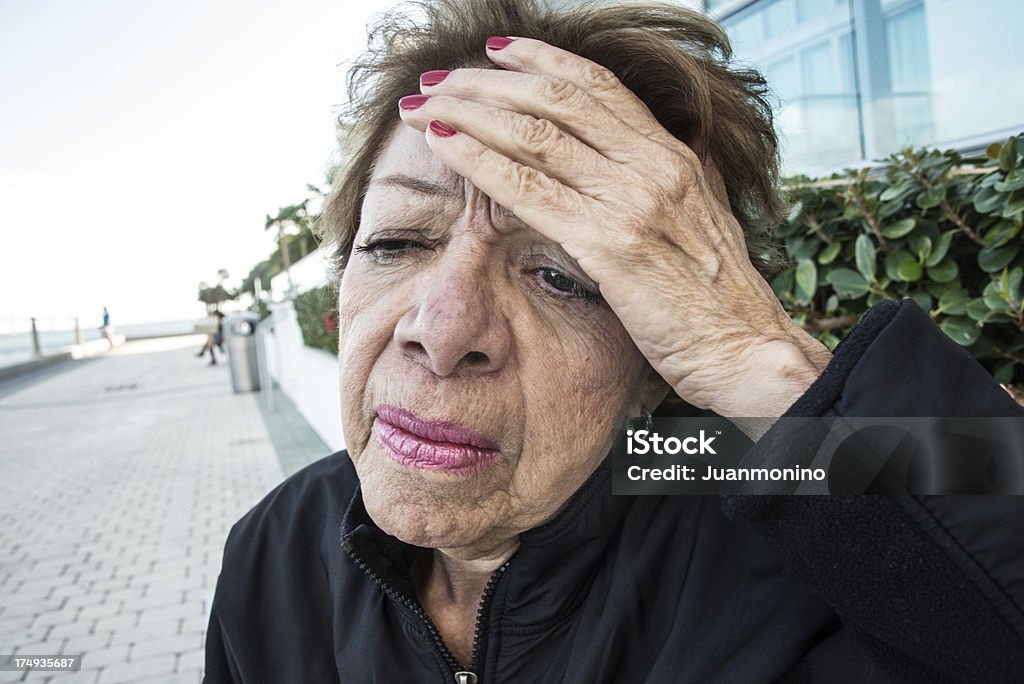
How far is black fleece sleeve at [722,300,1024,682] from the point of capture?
90 centimetres

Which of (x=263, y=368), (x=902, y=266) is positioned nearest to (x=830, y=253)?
(x=902, y=266)

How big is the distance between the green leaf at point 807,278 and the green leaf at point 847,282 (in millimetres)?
73

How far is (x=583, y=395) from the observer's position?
50.4 inches

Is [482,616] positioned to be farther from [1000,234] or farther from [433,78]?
[1000,234]

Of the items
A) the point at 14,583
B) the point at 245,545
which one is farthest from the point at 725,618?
the point at 14,583

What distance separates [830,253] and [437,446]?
2172 mm

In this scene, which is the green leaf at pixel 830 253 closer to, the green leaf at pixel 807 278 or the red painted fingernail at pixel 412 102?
the green leaf at pixel 807 278

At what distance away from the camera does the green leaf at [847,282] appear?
262 centimetres

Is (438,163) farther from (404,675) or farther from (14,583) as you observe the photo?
(14,583)

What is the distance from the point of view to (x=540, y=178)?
3.69ft

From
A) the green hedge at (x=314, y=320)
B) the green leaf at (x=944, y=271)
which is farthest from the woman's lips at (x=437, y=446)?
the green hedge at (x=314, y=320)

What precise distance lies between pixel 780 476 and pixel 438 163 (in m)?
0.81

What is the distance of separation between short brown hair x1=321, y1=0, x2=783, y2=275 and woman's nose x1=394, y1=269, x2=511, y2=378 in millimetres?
473

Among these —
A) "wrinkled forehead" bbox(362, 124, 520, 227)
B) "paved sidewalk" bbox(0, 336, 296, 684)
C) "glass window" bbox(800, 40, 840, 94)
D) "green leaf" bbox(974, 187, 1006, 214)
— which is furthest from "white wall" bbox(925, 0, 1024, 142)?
"paved sidewalk" bbox(0, 336, 296, 684)
